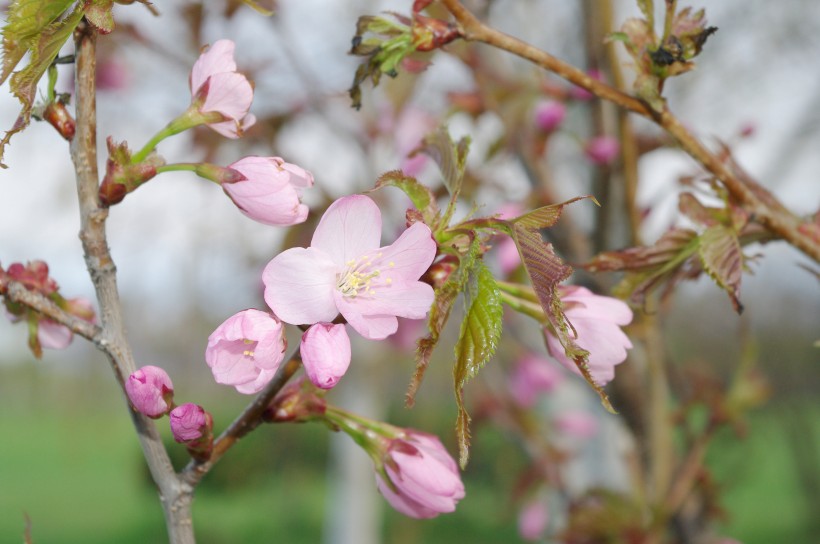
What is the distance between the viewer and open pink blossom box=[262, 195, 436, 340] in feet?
1.40

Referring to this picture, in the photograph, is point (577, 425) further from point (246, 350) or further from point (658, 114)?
point (246, 350)

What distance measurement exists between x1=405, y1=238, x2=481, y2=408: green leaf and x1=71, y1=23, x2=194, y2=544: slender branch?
176mm

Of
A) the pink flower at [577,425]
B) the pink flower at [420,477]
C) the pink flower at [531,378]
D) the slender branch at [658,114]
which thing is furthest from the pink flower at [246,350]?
the pink flower at [577,425]

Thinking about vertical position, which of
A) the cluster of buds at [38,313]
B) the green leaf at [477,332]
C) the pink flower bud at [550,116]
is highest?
the pink flower bud at [550,116]

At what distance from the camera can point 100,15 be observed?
448 millimetres

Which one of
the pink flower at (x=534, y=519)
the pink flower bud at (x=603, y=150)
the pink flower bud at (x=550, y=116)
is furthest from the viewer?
the pink flower at (x=534, y=519)

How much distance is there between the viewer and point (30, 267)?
546 mm

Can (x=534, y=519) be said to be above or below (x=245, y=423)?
below

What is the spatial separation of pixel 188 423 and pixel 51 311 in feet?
0.40

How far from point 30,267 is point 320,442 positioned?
31.7ft

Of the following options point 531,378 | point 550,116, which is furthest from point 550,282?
point 531,378

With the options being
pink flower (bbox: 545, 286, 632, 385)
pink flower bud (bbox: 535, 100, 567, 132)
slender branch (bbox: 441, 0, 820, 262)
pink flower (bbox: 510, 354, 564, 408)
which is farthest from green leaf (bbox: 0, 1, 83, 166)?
pink flower (bbox: 510, 354, 564, 408)

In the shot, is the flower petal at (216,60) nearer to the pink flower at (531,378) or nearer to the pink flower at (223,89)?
the pink flower at (223,89)

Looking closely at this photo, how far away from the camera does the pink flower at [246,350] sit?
0.43 meters
